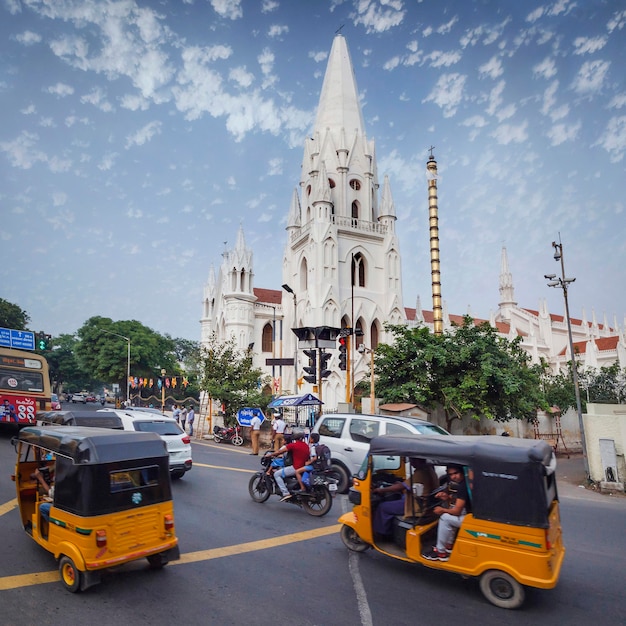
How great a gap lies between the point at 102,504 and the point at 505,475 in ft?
14.4

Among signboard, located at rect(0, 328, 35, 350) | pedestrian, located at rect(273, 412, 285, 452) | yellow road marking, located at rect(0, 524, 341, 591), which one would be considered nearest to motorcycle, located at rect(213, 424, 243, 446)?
pedestrian, located at rect(273, 412, 285, 452)

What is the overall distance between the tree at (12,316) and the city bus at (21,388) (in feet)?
130

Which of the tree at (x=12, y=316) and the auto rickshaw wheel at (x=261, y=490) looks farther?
the tree at (x=12, y=316)

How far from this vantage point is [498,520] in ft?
17.1

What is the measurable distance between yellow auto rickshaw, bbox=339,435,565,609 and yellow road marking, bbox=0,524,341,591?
6.65 ft

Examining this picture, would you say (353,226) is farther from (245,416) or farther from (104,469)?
(104,469)

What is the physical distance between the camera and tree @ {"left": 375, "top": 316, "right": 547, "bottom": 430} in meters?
19.5

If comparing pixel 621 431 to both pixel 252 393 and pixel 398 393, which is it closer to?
pixel 398 393

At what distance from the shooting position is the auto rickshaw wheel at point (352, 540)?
6.79 meters

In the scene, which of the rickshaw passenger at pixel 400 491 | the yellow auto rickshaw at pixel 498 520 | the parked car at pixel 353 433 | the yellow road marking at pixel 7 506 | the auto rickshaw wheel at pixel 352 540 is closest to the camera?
the yellow auto rickshaw at pixel 498 520

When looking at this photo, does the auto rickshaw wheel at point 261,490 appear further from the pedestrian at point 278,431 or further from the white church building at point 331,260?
the white church building at point 331,260

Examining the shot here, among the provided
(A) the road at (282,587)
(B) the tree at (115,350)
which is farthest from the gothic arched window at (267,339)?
(A) the road at (282,587)

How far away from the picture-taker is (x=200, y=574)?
592cm

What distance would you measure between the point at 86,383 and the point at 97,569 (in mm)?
92613
